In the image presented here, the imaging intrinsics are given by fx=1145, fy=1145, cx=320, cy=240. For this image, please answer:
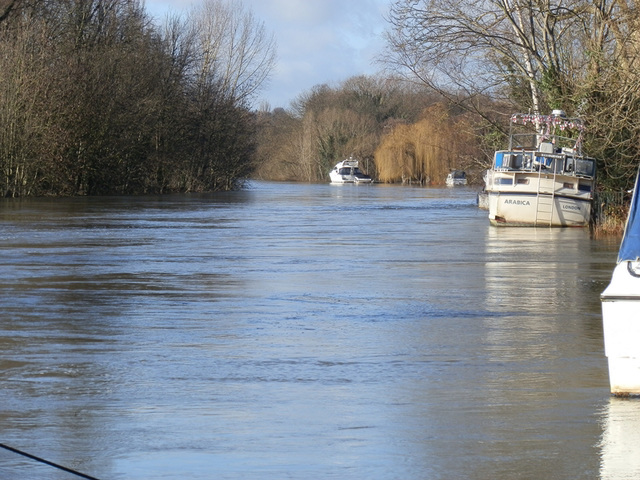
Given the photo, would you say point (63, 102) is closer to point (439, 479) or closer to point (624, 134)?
point (624, 134)

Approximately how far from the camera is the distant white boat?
290 inches

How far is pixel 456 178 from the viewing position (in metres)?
90.5

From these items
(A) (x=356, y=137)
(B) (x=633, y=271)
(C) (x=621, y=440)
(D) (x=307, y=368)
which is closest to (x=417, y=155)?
(A) (x=356, y=137)

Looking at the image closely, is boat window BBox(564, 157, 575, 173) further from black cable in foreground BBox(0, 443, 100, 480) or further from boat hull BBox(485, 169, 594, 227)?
black cable in foreground BBox(0, 443, 100, 480)

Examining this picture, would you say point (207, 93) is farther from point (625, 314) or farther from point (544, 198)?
point (625, 314)

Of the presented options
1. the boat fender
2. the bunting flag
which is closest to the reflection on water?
the boat fender

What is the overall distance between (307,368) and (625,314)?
2.72 metres

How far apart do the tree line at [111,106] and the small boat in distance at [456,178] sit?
2277 cm

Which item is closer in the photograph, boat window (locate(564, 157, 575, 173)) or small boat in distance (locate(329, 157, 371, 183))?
boat window (locate(564, 157, 575, 173))

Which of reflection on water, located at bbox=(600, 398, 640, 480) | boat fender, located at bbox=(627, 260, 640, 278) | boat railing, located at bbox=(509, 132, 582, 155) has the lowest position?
reflection on water, located at bbox=(600, 398, 640, 480)

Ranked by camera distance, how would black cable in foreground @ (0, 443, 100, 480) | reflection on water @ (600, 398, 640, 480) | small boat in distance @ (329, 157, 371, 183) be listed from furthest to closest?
small boat in distance @ (329, 157, 371, 183) → reflection on water @ (600, 398, 640, 480) → black cable in foreground @ (0, 443, 100, 480)

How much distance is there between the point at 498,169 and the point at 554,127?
2.95 m

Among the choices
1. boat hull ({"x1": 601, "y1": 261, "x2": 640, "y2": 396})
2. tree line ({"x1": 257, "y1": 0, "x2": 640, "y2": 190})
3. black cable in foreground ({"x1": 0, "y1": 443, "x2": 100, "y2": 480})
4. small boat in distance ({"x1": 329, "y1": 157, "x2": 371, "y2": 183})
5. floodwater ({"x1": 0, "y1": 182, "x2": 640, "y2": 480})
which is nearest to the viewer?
black cable in foreground ({"x1": 0, "y1": 443, "x2": 100, "y2": 480})

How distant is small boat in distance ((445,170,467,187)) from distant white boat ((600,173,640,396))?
3200 inches
